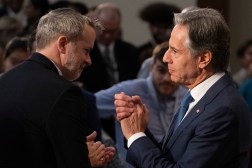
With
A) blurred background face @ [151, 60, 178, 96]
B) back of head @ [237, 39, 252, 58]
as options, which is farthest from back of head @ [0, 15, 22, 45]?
back of head @ [237, 39, 252, 58]

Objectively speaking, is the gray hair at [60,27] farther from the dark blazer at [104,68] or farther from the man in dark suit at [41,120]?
the dark blazer at [104,68]

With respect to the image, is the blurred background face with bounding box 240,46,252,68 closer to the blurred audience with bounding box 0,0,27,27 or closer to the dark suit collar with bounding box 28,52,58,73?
the blurred audience with bounding box 0,0,27,27

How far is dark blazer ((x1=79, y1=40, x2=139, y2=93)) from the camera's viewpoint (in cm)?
559

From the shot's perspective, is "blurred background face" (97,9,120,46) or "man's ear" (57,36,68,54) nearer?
"man's ear" (57,36,68,54)

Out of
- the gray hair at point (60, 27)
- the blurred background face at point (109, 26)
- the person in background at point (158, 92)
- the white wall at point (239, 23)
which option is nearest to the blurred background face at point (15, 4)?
the blurred background face at point (109, 26)

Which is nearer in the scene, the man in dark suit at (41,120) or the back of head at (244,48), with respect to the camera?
the man in dark suit at (41,120)

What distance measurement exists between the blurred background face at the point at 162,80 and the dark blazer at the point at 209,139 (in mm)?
1637

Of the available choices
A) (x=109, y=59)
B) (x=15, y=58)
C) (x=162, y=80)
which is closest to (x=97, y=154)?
(x=162, y=80)

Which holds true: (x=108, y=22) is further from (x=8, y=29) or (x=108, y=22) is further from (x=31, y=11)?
(x=31, y=11)

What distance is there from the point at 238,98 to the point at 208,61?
17 centimetres

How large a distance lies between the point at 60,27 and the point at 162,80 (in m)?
1.75

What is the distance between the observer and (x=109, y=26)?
6027 millimetres

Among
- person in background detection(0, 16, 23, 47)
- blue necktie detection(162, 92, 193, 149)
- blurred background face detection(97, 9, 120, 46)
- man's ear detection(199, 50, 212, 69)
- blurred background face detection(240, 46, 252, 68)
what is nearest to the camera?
man's ear detection(199, 50, 212, 69)

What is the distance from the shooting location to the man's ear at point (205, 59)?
101 inches
